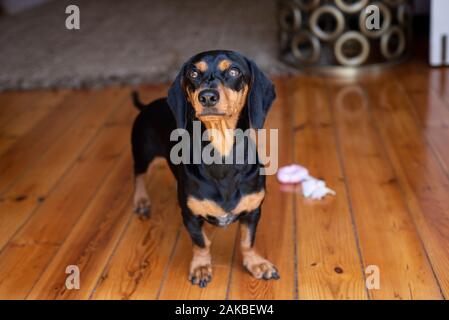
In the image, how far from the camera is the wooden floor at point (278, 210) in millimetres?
1728

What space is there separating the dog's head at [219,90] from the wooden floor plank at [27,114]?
1467 millimetres

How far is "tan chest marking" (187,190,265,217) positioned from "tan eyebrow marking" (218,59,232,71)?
369 mm

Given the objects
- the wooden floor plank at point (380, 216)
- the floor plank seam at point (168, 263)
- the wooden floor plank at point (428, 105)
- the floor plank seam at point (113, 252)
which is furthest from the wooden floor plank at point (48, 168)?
the wooden floor plank at point (428, 105)

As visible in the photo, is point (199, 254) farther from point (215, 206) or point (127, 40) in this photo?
point (127, 40)

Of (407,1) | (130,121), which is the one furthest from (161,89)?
(407,1)

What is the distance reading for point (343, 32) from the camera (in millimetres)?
3309

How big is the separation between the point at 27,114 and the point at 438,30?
2288 mm

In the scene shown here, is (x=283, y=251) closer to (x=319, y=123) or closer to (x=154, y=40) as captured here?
(x=319, y=123)

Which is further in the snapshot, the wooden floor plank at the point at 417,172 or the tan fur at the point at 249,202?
the wooden floor plank at the point at 417,172

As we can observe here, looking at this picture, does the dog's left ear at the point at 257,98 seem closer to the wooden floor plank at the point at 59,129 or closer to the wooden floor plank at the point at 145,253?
the wooden floor plank at the point at 145,253

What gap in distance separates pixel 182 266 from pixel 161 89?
1.71 m

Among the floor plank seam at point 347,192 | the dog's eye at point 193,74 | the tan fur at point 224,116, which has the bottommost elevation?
the floor plank seam at point 347,192

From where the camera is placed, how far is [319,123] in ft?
9.18

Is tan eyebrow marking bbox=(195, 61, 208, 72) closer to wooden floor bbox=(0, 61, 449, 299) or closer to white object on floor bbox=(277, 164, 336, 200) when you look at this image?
wooden floor bbox=(0, 61, 449, 299)
